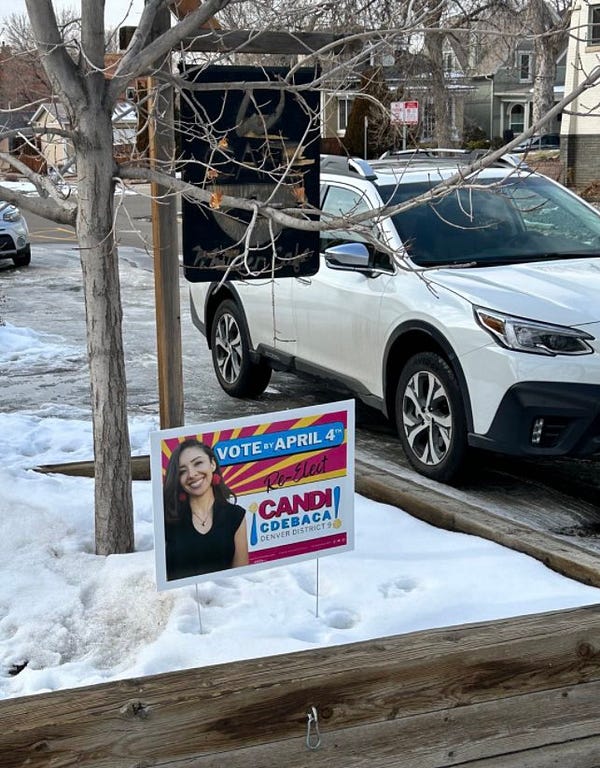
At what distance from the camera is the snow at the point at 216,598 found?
3.81m

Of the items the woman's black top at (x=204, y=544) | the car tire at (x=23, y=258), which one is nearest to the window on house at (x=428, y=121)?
the car tire at (x=23, y=258)

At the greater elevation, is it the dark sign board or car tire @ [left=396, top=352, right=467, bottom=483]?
the dark sign board

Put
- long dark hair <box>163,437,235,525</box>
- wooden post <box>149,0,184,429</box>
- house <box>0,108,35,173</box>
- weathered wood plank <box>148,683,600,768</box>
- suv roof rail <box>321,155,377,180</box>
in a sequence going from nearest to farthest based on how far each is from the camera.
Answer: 1. weathered wood plank <box>148,683,600,768</box>
2. long dark hair <box>163,437,235,525</box>
3. house <box>0,108,35,173</box>
4. wooden post <box>149,0,184,429</box>
5. suv roof rail <box>321,155,377,180</box>

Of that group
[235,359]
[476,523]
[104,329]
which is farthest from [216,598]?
[235,359]

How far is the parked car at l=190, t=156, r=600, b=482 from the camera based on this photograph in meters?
5.80

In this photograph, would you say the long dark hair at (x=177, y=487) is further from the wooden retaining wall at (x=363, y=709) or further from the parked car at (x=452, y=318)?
the parked car at (x=452, y=318)

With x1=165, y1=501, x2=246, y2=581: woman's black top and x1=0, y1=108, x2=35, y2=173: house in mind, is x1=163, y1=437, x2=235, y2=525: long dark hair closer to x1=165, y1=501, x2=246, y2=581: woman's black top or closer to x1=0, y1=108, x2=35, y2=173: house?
x1=165, y1=501, x2=246, y2=581: woman's black top

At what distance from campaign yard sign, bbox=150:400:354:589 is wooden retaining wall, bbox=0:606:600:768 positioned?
2.26 ft

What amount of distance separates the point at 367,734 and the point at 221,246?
2.65 metres

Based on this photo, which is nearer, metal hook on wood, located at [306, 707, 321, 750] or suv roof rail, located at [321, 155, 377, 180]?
metal hook on wood, located at [306, 707, 321, 750]

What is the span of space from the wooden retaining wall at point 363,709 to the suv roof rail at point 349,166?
4.33 meters

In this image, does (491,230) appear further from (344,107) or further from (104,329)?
(344,107)

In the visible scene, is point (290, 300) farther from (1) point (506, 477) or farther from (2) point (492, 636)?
(2) point (492, 636)

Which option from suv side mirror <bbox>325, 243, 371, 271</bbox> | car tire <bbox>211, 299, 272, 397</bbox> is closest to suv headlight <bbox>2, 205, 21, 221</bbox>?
car tire <bbox>211, 299, 272, 397</bbox>
